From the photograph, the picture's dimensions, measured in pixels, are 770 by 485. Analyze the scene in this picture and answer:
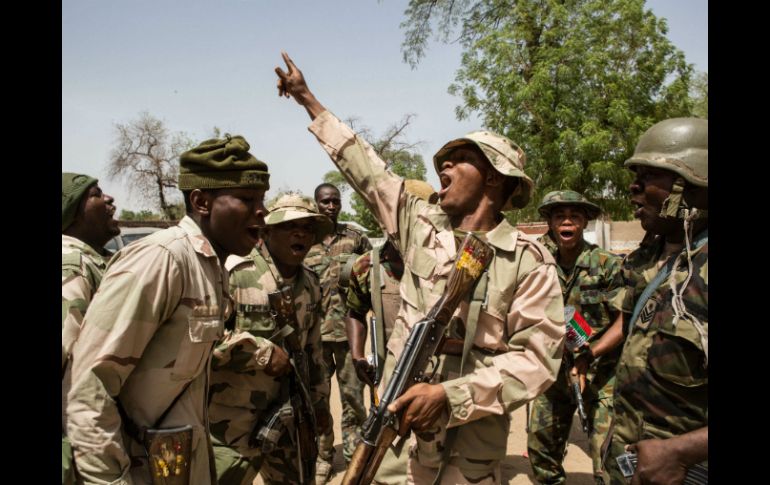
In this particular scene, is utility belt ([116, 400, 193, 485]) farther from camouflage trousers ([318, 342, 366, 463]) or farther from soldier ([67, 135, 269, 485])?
camouflage trousers ([318, 342, 366, 463])

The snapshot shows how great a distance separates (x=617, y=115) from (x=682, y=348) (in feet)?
45.2

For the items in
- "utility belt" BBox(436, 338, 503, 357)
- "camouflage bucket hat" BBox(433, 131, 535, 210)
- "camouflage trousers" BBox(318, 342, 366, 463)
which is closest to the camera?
"utility belt" BBox(436, 338, 503, 357)

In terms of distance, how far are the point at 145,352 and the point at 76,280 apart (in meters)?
0.91

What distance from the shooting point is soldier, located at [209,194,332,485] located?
3057mm

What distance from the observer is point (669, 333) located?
2154 millimetres

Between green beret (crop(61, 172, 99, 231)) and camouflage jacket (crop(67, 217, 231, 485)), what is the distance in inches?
55.0

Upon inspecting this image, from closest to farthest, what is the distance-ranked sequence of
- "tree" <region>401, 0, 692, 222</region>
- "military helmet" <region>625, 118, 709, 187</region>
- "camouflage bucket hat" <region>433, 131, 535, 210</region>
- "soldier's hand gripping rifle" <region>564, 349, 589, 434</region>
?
"military helmet" <region>625, 118, 709, 187</region> → "camouflage bucket hat" <region>433, 131, 535, 210</region> → "soldier's hand gripping rifle" <region>564, 349, 589, 434</region> → "tree" <region>401, 0, 692, 222</region>

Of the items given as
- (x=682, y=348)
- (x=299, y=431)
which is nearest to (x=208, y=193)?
(x=299, y=431)

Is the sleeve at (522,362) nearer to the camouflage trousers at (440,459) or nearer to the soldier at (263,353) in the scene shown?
the camouflage trousers at (440,459)

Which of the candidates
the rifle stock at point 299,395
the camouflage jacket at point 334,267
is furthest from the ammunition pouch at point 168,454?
the camouflage jacket at point 334,267

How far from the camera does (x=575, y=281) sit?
491cm

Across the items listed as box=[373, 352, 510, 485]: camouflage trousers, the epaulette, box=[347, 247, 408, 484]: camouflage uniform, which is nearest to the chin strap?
box=[373, 352, 510, 485]: camouflage trousers

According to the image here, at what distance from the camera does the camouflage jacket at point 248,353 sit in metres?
3.02

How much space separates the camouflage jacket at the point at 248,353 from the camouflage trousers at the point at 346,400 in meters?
1.57
